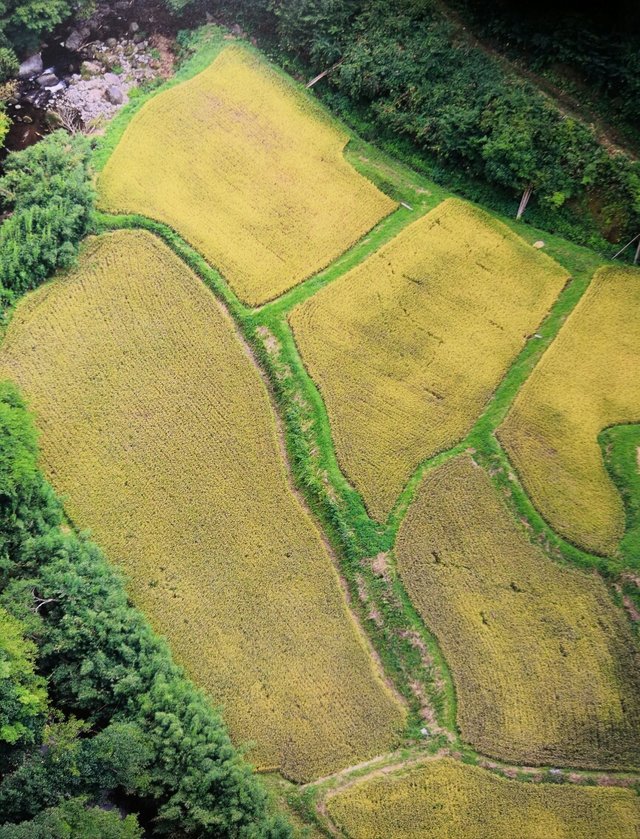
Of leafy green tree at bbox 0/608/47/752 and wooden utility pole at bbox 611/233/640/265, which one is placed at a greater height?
wooden utility pole at bbox 611/233/640/265

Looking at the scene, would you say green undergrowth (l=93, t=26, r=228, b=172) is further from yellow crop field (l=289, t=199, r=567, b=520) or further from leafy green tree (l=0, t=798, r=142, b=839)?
leafy green tree (l=0, t=798, r=142, b=839)

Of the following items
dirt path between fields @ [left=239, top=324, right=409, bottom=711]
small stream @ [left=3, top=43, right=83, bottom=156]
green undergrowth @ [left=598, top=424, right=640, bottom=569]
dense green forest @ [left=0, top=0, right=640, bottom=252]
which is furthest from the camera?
small stream @ [left=3, top=43, right=83, bottom=156]

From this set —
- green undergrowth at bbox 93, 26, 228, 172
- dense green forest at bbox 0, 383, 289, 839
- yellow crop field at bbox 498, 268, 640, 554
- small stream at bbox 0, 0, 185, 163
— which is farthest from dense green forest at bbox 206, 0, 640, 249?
dense green forest at bbox 0, 383, 289, 839

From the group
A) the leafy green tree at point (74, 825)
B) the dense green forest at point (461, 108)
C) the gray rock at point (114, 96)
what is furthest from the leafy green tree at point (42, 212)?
the leafy green tree at point (74, 825)

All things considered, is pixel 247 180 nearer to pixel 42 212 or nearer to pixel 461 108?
pixel 42 212

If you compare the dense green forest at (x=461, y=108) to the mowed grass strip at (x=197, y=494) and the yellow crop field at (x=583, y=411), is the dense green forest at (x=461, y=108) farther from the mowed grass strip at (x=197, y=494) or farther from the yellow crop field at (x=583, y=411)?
the mowed grass strip at (x=197, y=494)

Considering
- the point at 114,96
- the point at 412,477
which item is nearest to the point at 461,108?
the point at 412,477
